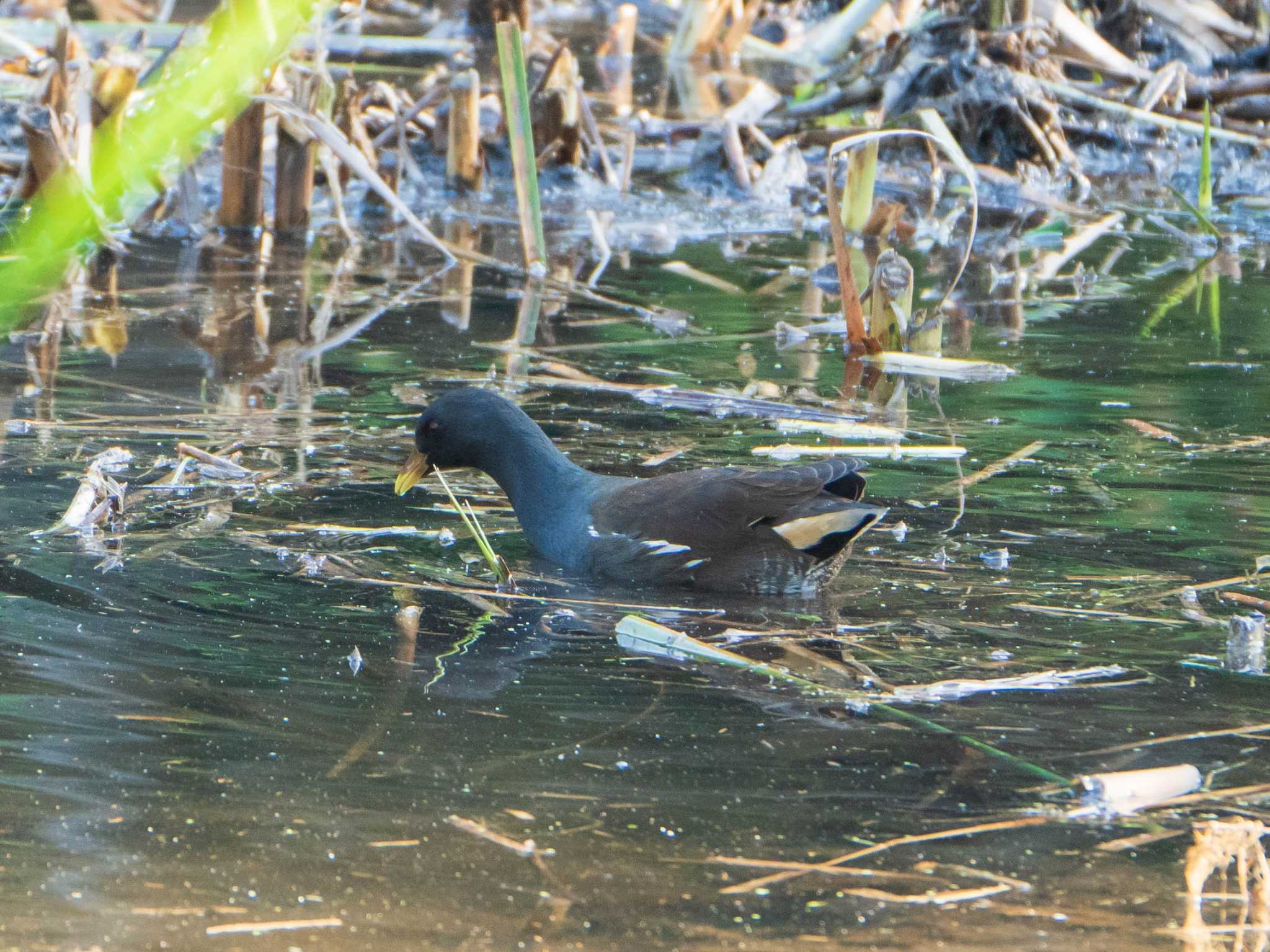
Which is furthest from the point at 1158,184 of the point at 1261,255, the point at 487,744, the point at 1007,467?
the point at 487,744

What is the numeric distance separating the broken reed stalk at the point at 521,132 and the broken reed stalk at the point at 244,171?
1.61 metres

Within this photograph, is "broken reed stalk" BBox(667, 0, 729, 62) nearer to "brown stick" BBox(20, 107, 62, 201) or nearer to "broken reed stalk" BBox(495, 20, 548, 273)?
"broken reed stalk" BBox(495, 20, 548, 273)

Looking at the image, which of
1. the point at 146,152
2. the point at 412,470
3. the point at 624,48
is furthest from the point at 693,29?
the point at 146,152

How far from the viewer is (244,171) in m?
8.59

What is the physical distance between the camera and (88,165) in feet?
25.6

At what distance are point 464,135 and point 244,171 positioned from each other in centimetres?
165

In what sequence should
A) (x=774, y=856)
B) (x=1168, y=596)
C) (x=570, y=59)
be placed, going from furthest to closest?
(x=570, y=59)
(x=1168, y=596)
(x=774, y=856)

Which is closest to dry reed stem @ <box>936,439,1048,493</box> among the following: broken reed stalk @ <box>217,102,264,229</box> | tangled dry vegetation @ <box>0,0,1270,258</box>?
tangled dry vegetation @ <box>0,0,1270,258</box>

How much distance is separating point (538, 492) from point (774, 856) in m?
1.96

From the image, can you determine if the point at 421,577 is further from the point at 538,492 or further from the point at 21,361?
the point at 21,361

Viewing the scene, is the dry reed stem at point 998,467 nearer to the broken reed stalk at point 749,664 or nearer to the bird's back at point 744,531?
the bird's back at point 744,531

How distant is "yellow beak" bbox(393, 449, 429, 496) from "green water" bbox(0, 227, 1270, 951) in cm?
8

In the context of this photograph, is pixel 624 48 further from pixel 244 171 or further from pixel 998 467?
pixel 998 467

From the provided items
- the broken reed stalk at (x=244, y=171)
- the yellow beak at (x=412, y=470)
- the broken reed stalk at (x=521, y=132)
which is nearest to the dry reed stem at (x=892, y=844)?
the yellow beak at (x=412, y=470)
